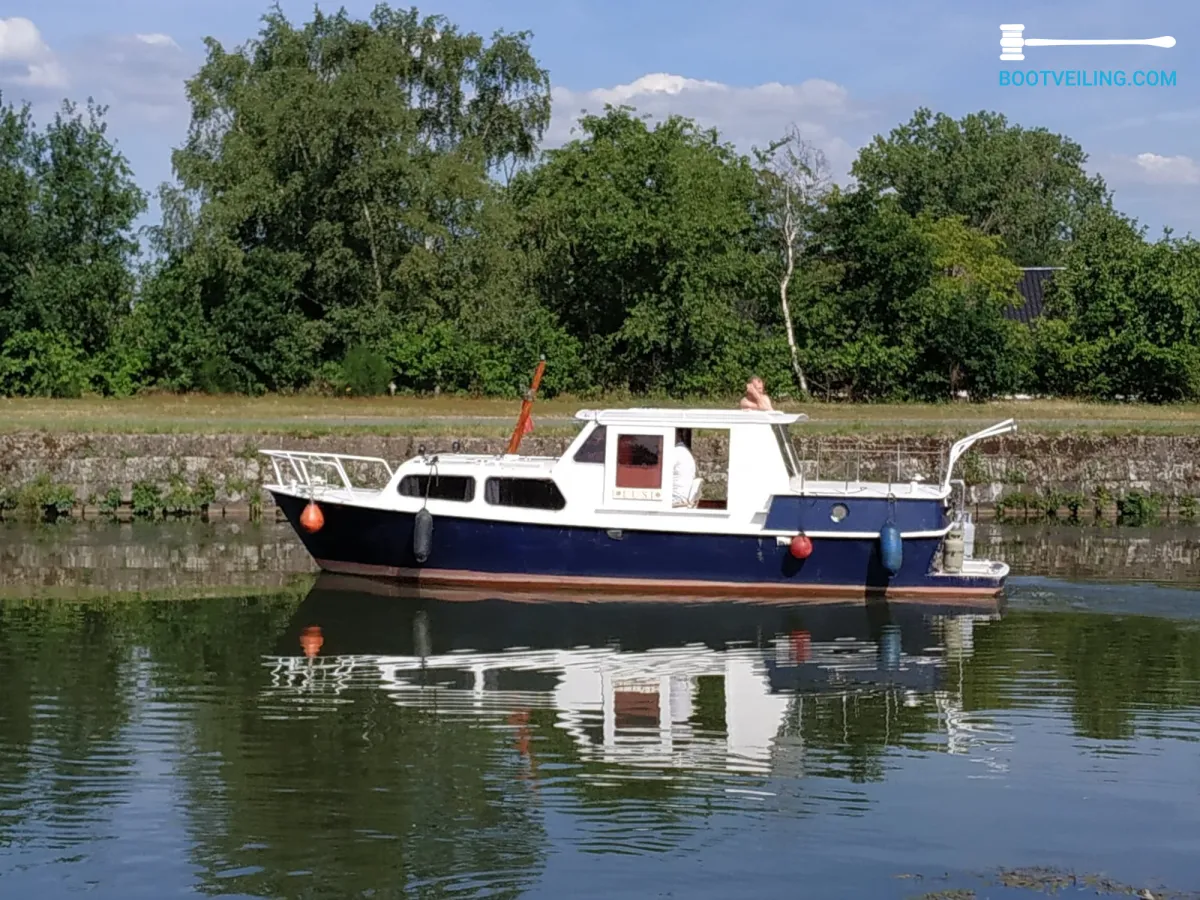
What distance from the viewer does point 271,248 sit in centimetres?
4391

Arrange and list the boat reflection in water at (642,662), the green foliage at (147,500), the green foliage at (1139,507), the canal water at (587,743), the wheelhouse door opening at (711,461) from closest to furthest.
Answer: the canal water at (587,743)
the boat reflection in water at (642,662)
the green foliage at (147,500)
the wheelhouse door opening at (711,461)
the green foliage at (1139,507)

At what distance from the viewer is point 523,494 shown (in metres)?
21.4

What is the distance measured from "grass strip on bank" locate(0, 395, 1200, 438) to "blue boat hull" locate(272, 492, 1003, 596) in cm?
1030

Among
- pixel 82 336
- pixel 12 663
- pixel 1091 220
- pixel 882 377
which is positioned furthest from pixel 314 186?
pixel 1091 220

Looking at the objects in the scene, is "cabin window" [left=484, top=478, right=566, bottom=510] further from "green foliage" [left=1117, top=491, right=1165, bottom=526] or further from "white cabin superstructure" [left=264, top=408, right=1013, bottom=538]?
"green foliage" [left=1117, top=491, right=1165, bottom=526]

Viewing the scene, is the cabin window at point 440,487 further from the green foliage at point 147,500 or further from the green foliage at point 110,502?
the green foliage at point 110,502

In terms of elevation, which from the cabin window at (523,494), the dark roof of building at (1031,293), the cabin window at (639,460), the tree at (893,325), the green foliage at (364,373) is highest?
the dark roof of building at (1031,293)

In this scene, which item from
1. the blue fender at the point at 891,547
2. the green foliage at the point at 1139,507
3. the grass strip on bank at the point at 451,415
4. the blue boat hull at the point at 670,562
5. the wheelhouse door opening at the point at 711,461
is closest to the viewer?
the blue fender at the point at 891,547

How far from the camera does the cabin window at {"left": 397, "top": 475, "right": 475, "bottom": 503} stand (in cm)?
2148

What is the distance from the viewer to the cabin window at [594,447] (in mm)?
21297

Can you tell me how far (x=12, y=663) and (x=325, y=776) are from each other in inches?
225

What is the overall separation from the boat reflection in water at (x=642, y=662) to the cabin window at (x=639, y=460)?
150 cm

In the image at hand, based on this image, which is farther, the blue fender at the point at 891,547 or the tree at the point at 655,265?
the tree at the point at 655,265

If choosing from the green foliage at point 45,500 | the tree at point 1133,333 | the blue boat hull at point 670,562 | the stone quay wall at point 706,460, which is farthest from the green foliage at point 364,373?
the blue boat hull at point 670,562
